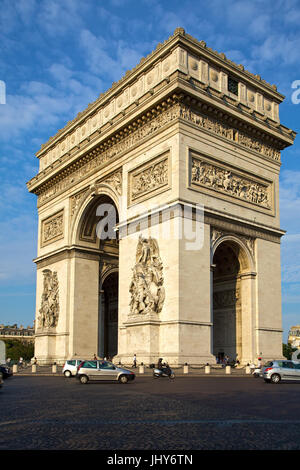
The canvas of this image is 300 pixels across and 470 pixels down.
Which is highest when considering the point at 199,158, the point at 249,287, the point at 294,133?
the point at 294,133

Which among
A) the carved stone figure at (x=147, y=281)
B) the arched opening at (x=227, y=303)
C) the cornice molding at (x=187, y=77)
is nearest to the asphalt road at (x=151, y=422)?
the carved stone figure at (x=147, y=281)

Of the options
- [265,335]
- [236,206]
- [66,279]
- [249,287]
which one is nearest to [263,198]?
[236,206]

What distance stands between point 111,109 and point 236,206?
420 inches

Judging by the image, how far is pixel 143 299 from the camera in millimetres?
27406

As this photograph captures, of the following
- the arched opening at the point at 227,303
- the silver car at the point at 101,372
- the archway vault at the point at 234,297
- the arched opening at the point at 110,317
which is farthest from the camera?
the arched opening at the point at 110,317

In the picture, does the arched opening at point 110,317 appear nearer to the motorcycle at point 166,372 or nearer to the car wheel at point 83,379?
the motorcycle at point 166,372

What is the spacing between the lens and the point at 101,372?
2105cm

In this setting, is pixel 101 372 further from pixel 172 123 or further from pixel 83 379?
pixel 172 123

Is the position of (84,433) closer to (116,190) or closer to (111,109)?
(116,190)

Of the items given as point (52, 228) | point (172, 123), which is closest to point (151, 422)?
point (172, 123)

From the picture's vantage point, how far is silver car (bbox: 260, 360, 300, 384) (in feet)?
72.0

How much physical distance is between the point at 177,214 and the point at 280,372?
889cm

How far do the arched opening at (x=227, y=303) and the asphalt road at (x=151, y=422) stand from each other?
50.8ft

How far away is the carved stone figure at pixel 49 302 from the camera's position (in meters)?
37.6
